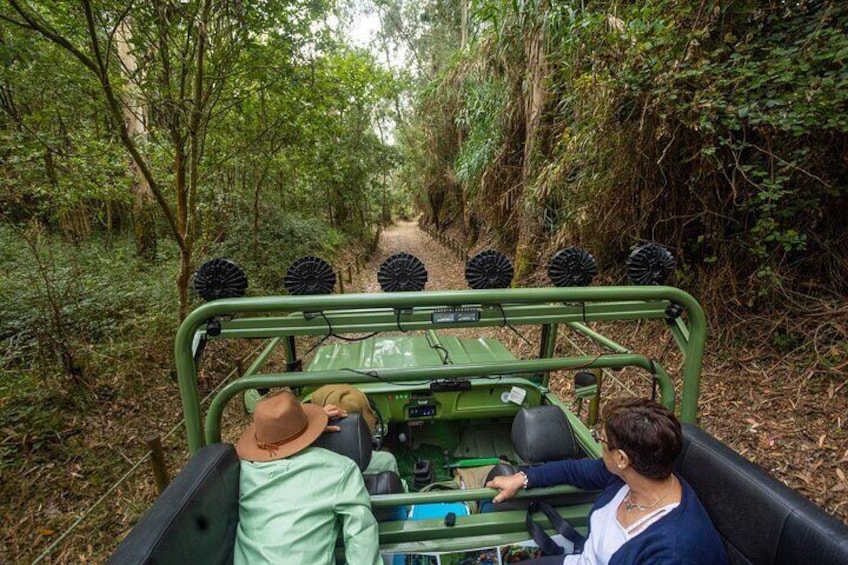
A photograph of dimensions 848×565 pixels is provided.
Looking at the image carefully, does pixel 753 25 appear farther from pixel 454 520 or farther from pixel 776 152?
pixel 454 520

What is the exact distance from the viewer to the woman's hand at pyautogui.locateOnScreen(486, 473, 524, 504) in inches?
65.5

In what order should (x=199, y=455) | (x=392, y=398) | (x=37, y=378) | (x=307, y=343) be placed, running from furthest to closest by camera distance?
(x=307, y=343)
(x=37, y=378)
(x=392, y=398)
(x=199, y=455)

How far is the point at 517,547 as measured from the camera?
1650 mm

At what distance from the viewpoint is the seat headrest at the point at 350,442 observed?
184 centimetres

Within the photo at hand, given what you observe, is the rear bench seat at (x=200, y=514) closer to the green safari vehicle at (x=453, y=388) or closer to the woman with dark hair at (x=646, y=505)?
the green safari vehicle at (x=453, y=388)

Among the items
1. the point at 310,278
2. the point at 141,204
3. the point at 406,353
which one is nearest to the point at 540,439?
the point at 310,278

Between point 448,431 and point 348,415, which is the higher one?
point 348,415

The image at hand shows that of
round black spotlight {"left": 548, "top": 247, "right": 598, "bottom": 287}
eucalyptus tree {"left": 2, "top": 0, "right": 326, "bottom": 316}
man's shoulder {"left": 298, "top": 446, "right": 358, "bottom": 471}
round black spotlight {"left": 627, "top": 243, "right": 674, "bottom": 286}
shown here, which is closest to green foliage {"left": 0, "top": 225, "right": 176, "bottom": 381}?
eucalyptus tree {"left": 2, "top": 0, "right": 326, "bottom": 316}

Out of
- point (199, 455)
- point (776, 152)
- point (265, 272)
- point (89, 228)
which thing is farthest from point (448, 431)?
point (89, 228)

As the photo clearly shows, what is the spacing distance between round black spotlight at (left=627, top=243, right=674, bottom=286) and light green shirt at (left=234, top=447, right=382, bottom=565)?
5.34 feet

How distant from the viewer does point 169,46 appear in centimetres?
402

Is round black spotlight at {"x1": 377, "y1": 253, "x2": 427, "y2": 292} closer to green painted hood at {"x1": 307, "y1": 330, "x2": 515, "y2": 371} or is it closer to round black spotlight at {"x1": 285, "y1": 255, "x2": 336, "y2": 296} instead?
round black spotlight at {"x1": 285, "y1": 255, "x2": 336, "y2": 296}

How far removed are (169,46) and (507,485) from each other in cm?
522

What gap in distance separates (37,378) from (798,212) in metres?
7.97
